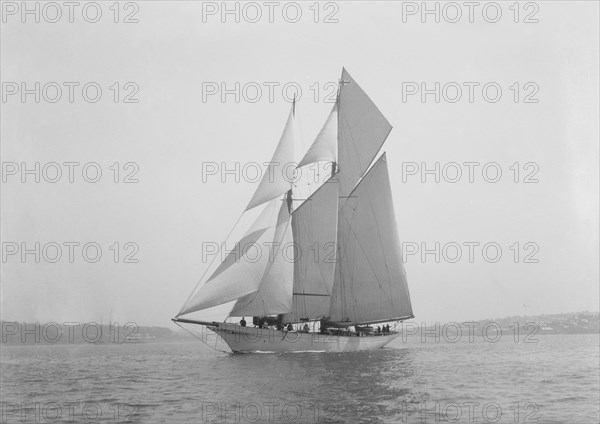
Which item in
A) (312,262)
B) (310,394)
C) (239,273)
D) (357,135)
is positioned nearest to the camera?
(310,394)

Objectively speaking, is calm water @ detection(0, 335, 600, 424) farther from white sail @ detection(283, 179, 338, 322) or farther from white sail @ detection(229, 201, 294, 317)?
white sail @ detection(283, 179, 338, 322)

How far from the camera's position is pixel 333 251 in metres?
55.8

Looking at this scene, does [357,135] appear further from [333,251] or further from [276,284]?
[276,284]

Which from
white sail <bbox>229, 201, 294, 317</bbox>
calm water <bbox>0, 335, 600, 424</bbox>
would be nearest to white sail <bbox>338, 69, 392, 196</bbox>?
white sail <bbox>229, 201, 294, 317</bbox>

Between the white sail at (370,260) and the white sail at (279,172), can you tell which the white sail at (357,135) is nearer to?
the white sail at (370,260)

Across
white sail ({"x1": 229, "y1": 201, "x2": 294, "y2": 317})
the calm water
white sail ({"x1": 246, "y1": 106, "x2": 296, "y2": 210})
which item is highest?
white sail ({"x1": 246, "y1": 106, "x2": 296, "y2": 210})

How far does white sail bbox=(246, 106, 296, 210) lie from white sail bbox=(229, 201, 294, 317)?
2679mm

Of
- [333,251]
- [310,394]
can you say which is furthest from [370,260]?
[310,394]

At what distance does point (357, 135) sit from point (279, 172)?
1003 cm

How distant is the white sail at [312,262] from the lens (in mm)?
55312

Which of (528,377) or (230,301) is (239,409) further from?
(230,301)

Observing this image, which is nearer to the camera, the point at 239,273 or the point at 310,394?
the point at 310,394

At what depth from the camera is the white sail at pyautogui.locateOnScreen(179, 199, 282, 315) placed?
4716 cm

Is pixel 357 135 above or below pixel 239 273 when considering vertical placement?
above
